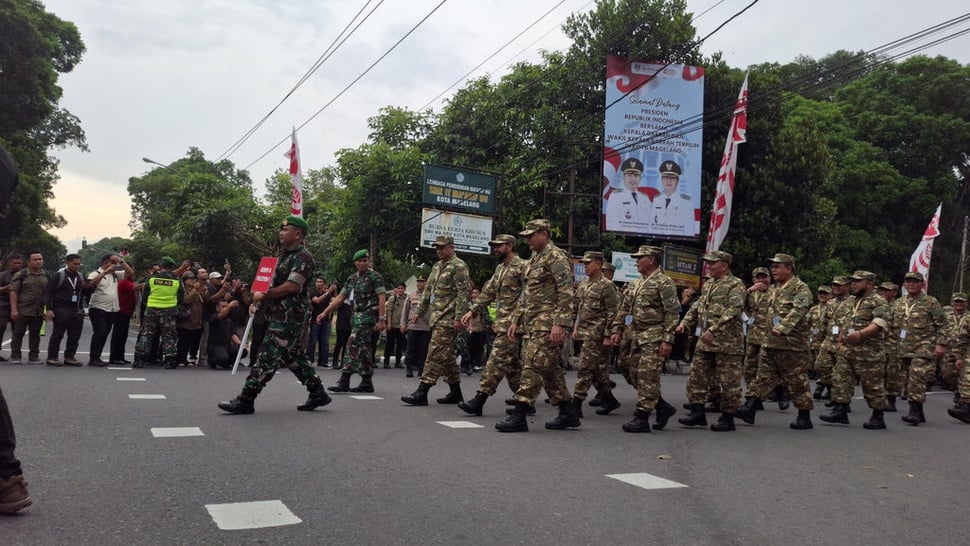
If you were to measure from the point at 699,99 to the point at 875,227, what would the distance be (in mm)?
20137

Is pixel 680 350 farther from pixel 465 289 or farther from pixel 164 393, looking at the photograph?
pixel 164 393

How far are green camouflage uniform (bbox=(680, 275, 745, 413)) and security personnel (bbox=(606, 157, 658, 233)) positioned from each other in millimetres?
15127

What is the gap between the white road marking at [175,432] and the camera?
5.67 metres

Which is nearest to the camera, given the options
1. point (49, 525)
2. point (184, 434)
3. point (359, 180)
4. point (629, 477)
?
point (49, 525)

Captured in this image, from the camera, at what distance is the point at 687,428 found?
7773mm

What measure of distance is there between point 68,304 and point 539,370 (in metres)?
8.67

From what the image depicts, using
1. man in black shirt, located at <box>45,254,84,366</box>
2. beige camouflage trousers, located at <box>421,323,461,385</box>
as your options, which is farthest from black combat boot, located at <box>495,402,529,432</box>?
man in black shirt, located at <box>45,254,84,366</box>

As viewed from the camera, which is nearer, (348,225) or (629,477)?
(629,477)

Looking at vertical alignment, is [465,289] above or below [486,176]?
below

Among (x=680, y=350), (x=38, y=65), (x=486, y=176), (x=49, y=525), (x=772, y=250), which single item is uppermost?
(x=38, y=65)

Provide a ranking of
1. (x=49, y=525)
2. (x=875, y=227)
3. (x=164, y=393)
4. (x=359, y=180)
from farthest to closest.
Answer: (x=875, y=227) < (x=359, y=180) < (x=164, y=393) < (x=49, y=525)

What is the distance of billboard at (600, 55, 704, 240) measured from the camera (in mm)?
23188

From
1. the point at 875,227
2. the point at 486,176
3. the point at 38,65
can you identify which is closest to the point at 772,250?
the point at 486,176

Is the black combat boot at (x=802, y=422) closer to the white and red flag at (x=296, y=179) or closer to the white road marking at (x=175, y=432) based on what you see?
the white road marking at (x=175, y=432)
